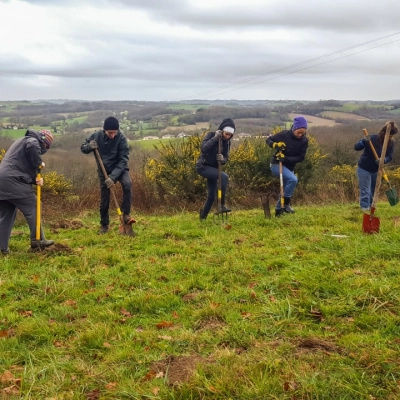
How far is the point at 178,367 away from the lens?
3.14m

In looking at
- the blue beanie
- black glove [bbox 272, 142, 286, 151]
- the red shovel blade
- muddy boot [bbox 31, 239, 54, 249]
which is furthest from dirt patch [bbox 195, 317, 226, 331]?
the blue beanie

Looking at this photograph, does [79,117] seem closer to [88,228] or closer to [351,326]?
[88,228]

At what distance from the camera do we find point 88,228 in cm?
852

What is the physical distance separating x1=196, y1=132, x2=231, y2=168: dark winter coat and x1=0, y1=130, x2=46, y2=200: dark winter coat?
3066mm

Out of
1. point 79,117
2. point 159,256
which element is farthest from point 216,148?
point 79,117

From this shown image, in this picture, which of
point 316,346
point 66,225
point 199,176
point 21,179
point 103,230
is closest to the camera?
point 316,346

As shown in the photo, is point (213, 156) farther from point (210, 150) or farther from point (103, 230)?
point (103, 230)

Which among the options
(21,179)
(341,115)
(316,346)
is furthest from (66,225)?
(341,115)

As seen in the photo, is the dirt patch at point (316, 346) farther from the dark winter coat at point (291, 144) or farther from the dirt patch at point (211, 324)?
the dark winter coat at point (291, 144)

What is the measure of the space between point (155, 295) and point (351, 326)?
2.11 meters

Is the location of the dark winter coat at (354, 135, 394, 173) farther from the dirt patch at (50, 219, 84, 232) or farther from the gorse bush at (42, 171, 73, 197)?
the gorse bush at (42, 171, 73, 197)

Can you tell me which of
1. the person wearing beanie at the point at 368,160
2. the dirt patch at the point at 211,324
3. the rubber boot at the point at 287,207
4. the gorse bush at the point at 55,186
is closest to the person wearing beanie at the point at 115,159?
the rubber boot at the point at 287,207

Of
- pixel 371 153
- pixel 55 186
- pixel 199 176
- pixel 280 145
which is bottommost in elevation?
pixel 55 186

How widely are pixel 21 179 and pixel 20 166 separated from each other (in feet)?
0.66
